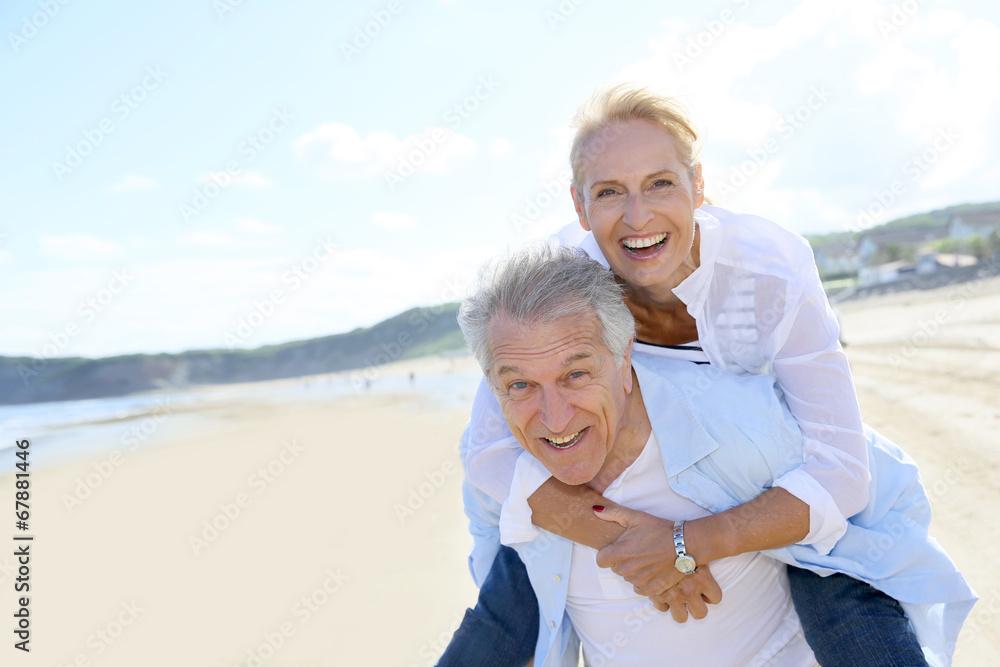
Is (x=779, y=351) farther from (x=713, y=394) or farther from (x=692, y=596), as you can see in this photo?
(x=692, y=596)

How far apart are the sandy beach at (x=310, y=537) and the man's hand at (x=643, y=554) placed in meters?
2.34

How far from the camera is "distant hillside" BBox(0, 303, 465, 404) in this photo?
178 ft

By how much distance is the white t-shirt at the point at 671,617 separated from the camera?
2379 millimetres

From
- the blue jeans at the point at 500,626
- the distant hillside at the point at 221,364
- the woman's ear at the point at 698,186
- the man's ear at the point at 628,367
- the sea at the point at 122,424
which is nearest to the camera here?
the man's ear at the point at 628,367

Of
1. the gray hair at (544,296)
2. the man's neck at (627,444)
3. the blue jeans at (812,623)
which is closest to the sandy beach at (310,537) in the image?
the blue jeans at (812,623)

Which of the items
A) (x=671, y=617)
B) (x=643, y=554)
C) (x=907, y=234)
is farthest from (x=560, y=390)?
(x=907, y=234)

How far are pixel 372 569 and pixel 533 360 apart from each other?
15.6ft

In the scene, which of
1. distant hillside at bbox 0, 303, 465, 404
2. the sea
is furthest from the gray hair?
distant hillside at bbox 0, 303, 465, 404

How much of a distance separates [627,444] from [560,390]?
40cm

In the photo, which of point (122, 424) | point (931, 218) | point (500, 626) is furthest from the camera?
point (931, 218)

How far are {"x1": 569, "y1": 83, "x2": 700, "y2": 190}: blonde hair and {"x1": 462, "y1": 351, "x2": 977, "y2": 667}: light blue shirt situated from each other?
2.93 ft

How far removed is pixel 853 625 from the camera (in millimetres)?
2158

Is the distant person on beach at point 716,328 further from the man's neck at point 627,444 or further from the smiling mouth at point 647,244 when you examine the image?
the man's neck at point 627,444

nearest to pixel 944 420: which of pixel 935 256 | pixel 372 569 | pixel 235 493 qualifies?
pixel 372 569
